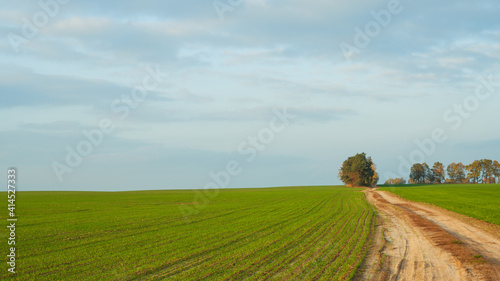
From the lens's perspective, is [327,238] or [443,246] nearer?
[443,246]

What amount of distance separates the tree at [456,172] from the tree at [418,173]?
13.4 meters

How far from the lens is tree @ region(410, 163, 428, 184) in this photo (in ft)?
595

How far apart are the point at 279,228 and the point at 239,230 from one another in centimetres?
246

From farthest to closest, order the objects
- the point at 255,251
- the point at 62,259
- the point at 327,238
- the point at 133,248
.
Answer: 1. the point at 327,238
2. the point at 133,248
3. the point at 255,251
4. the point at 62,259

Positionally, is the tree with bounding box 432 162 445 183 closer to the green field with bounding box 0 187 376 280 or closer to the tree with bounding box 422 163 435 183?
the tree with bounding box 422 163 435 183

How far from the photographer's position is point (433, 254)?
14.5 m

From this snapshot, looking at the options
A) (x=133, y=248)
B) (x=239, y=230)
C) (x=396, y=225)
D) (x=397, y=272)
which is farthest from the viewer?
(x=396, y=225)

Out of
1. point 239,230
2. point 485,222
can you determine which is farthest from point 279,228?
point 485,222

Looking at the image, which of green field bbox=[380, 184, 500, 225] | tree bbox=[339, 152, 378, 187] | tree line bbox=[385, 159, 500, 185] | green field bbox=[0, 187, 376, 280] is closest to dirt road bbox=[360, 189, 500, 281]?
green field bbox=[0, 187, 376, 280]

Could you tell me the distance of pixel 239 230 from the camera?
21.1m

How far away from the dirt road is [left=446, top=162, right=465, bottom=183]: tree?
181944 mm

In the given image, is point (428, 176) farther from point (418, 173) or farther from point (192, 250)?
point (192, 250)

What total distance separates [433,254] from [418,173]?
7188 inches

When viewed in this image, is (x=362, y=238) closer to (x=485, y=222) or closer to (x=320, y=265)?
(x=320, y=265)
